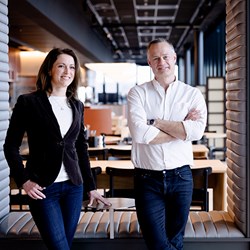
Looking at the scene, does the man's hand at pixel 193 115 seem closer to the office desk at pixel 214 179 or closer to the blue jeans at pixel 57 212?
the blue jeans at pixel 57 212

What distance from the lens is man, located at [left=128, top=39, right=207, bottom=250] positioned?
7.86 ft

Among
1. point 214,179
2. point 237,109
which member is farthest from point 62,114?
point 214,179

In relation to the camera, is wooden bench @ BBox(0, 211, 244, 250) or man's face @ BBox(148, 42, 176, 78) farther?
wooden bench @ BBox(0, 211, 244, 250)

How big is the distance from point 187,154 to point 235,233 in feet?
2.88

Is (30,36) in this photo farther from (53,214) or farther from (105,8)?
(53,214)

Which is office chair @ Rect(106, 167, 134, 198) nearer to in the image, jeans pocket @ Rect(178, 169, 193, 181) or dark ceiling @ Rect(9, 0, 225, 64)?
jeans pocket @ Rect(178, 169, 193, 181)

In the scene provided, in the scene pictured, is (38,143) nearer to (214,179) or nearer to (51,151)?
(51,151)

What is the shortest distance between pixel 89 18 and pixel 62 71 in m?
10.7

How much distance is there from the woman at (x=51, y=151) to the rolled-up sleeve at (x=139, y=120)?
11.4 inches

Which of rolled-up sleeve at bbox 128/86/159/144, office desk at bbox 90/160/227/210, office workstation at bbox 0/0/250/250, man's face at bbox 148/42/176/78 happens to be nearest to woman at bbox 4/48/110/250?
rolled-up sleeve at bbox 128/86/159/144

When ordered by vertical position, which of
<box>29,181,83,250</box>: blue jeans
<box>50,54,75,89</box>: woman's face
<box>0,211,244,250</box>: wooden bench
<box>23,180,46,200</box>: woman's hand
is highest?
<box>50,54,75,89</box>: woman's face

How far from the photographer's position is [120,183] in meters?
4.91

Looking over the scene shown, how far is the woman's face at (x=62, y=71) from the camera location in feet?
7.72

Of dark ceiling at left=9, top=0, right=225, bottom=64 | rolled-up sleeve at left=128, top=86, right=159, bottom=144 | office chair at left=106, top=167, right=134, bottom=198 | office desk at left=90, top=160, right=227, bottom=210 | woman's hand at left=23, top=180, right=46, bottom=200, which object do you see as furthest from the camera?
dark ceiling at left=9, top=0, right=225, bottom=64
